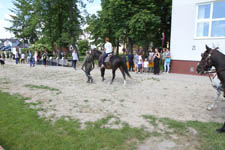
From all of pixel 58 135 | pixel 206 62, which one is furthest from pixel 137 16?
pixel 58 135

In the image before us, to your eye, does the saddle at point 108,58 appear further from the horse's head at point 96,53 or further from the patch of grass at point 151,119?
the patch of grass at point 151,119

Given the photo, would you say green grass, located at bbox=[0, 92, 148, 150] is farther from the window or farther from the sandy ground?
the window

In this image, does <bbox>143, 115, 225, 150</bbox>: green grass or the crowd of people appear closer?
<bbox>143, 115, 225, 150</bbox>: green grass

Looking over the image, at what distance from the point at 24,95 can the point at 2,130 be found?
3.44 m

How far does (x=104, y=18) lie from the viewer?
2662 centimetres

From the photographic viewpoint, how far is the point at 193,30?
42.7 ft

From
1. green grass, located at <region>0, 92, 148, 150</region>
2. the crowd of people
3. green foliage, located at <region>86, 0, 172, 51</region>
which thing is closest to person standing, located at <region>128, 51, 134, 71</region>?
the crowd of people

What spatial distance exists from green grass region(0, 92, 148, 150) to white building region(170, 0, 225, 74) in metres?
10.7

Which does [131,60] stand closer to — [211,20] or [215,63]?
[211,20]

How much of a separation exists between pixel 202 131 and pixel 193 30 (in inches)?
430

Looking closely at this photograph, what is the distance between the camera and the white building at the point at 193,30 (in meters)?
11.9

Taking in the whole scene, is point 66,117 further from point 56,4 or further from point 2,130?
point 56,4

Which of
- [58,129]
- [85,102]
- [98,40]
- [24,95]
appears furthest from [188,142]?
[98,40]

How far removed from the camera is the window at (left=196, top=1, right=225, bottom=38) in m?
11.7
